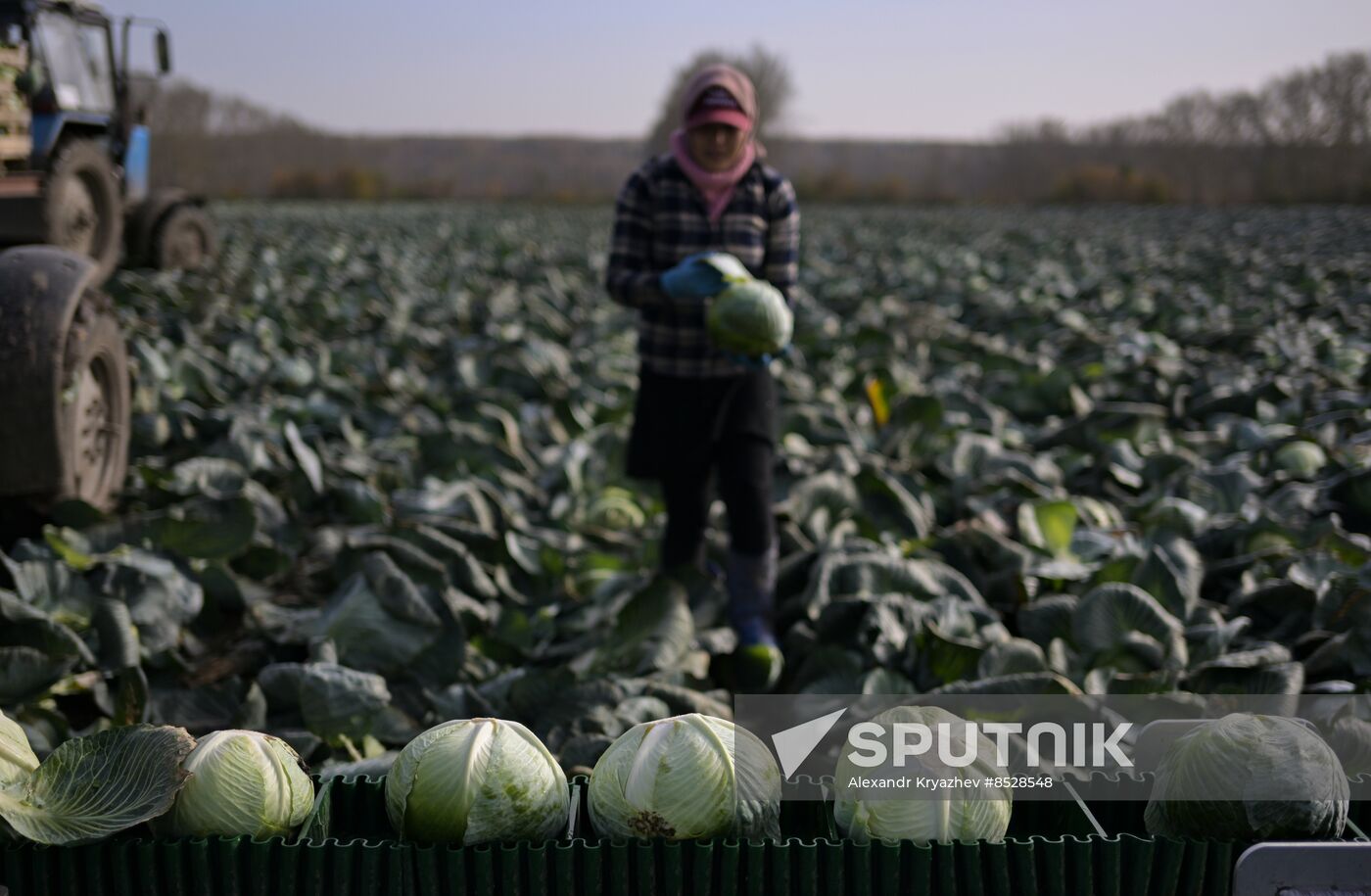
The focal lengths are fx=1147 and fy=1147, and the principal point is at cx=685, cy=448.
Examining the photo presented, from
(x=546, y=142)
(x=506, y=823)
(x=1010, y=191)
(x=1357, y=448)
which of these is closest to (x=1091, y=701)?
(x=506, y=823)

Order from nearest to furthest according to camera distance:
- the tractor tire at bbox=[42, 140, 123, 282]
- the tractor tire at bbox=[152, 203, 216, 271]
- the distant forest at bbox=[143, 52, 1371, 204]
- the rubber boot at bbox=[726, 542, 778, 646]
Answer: the rubber boot at bbox=[726, 542, 778, 646] < the tractor tire at bbox=[42, 140, 123, 282] < the tractor tire at bbox=[152, 203, 216, 271] < the distant forest at bbox=[143, 52, 1371, 204]

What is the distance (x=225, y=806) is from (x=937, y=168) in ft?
187

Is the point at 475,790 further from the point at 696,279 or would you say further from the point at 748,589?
the point at 748,589

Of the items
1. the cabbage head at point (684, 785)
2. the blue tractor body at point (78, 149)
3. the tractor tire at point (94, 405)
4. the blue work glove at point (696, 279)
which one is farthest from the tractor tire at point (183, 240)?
the cabbage head at point (684, 785)

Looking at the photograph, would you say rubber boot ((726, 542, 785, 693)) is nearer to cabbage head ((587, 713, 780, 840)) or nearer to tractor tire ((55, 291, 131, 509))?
cabbage head ((587, 713, 780, 840))

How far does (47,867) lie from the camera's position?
1.67m

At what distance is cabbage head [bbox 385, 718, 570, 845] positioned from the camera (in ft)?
5.72

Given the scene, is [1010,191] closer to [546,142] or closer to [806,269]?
[806,269]

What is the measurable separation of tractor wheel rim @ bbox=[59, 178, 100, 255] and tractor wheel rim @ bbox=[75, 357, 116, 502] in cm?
456

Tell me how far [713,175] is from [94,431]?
2670 millimetres

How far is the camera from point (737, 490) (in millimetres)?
3959

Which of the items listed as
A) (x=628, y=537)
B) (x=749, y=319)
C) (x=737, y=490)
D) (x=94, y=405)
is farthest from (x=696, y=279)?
(x=94, y=405)

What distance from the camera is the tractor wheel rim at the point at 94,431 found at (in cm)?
427

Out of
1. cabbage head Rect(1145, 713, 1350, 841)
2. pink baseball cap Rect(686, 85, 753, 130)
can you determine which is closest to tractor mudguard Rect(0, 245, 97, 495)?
pink baseball cap Rect(686, 85, 753, 130)
